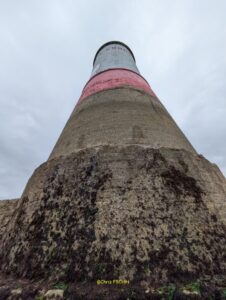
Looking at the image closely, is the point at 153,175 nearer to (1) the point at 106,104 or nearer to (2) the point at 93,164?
(2) the point at 93,164

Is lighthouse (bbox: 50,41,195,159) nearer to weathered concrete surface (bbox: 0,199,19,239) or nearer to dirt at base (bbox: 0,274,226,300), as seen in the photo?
weathered concrete surface (bbox: 0,199,19,239)

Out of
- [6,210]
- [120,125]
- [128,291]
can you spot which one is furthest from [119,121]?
[6,210]

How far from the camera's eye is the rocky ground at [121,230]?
2.12 metres

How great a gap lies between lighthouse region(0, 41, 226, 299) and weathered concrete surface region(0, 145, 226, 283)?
0.04ft

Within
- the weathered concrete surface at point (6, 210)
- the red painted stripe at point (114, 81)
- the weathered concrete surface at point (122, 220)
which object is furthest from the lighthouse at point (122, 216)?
the red painted stripe at point (114, 81)

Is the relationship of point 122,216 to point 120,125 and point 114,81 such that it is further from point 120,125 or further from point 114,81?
point 114,81

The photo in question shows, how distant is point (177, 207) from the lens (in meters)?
2.61

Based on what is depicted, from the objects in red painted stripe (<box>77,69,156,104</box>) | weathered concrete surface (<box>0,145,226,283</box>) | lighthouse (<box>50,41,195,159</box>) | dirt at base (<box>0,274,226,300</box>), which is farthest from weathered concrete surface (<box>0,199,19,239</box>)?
red painted stripe (<box>77,69,156,104</box>)

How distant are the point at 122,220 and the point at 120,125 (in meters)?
1.96

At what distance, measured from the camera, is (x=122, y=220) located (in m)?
2.50

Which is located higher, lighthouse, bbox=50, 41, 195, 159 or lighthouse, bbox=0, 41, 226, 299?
lighthouse, bbox=50, 41, 195, 159

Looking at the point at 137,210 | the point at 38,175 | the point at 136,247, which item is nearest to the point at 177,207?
the point at 137,210

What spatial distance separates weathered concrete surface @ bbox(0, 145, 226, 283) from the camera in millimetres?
2229

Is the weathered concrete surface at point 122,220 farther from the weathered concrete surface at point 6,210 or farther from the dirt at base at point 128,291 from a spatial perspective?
the weathered concrete surface at point 6,210
